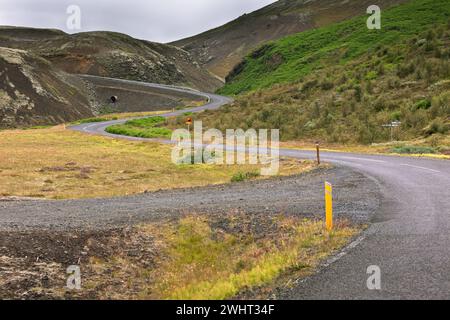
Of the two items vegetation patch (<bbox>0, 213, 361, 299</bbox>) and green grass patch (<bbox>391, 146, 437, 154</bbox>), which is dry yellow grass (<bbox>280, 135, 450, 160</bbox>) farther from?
vegetation patch (<bbox>0, 213, 361, 299</bbox>)

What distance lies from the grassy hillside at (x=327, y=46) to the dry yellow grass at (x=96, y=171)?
3692 centimetres

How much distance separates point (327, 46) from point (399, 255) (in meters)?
86.5

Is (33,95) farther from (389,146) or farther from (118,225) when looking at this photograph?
(118,225)

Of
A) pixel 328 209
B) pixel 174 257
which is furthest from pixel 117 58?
pixel 328 209

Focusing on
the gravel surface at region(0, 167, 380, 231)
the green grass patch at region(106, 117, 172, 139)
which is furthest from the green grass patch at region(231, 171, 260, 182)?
the green grass patch at region(106, 117, 172, 139)

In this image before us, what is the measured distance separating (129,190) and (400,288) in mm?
14684

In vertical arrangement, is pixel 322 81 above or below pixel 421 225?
above

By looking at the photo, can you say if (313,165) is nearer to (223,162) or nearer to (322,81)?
(223,162)

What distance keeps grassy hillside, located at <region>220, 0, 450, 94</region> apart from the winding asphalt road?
5166 centimetres

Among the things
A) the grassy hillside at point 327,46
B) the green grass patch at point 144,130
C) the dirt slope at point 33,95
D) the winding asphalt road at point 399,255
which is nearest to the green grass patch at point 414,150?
the winding asphalt road at point 399,255

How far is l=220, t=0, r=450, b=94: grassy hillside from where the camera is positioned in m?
74.7

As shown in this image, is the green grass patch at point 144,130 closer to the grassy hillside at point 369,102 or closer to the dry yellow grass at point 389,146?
the grassy hillside at point 369,102
